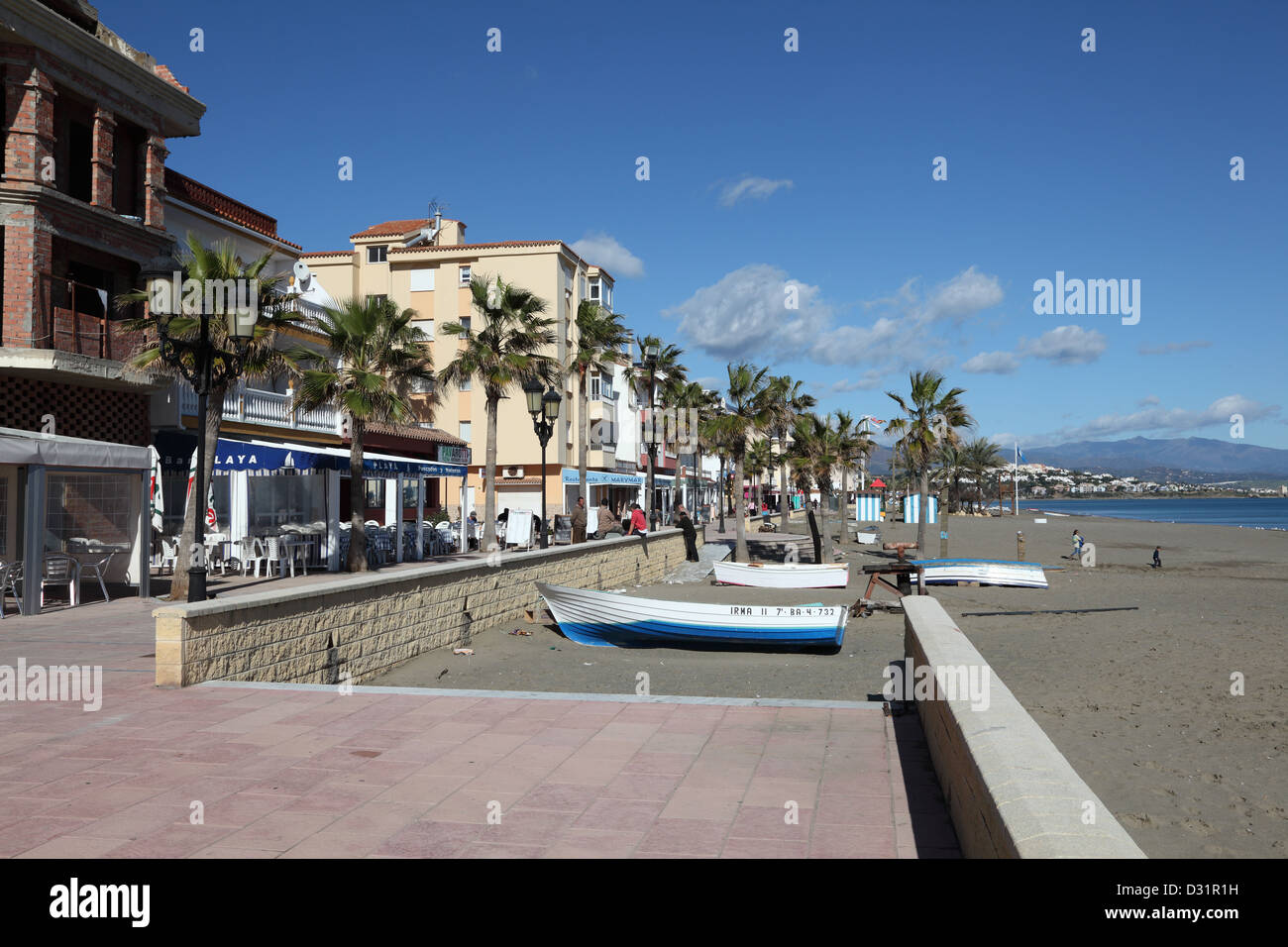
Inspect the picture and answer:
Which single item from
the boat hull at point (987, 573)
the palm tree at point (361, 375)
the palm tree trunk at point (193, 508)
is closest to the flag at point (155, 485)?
the palm tree trunk at point (193, 508)

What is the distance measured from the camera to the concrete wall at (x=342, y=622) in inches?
334

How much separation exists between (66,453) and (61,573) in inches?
76.6

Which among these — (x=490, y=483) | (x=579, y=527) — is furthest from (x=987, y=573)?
(x=490, y=483)

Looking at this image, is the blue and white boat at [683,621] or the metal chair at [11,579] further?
the blue and white boat at [683,621]

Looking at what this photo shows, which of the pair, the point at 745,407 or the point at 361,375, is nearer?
the point at 361,375

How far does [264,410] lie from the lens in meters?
24.0

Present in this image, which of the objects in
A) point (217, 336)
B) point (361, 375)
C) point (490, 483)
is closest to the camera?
point (217, 336)

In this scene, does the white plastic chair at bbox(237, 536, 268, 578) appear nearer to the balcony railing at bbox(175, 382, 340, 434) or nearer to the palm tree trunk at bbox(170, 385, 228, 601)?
the balcony railing at bbox(175, 382, 340, 434)

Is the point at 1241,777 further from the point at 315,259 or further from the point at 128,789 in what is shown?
the point at 315,259

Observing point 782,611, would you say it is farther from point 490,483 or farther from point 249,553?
point 490,483

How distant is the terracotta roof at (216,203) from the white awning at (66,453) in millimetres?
10291

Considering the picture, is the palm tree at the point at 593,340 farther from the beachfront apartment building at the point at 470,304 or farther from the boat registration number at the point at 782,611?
the boat registration number at the point at 782,611

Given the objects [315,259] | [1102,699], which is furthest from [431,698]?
[315,259]
